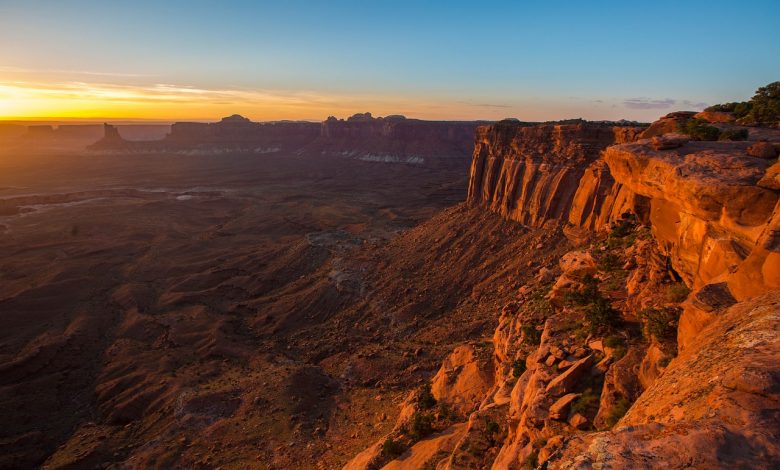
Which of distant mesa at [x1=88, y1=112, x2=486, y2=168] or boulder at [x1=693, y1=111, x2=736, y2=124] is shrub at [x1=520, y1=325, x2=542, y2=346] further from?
distant mesa at [x1=88, y1=112, x2=486, y2=168]

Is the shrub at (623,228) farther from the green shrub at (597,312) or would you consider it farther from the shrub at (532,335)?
the shrub at (532,335)

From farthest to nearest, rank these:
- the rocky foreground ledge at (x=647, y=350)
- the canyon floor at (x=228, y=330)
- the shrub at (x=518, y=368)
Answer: the canyon floor at (x=228, y=330) → the shrub at (x=518, y=368) → the rocky foreground ledge at (x=647, y=350)

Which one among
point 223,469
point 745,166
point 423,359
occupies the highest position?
point 745,166

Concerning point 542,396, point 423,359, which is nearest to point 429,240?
point 423,359

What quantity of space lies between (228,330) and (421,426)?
75.0 feet

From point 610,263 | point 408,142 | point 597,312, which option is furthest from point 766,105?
point 408,142

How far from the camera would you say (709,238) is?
35.6 feet

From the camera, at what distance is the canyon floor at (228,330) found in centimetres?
2205

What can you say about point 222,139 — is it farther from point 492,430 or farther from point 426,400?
point 492,430

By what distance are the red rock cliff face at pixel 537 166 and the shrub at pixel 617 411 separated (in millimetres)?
20694

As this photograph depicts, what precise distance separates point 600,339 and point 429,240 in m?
28.6

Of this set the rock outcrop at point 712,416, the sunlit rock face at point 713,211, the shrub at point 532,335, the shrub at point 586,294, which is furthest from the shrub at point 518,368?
the rock outcrop at point 712,416

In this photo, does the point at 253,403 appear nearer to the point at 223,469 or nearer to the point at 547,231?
the point at 223,469

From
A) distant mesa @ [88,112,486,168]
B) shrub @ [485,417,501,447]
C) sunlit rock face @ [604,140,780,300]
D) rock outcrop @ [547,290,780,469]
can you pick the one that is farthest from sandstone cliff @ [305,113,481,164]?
rock outcrop @ [547,290,780,469]
